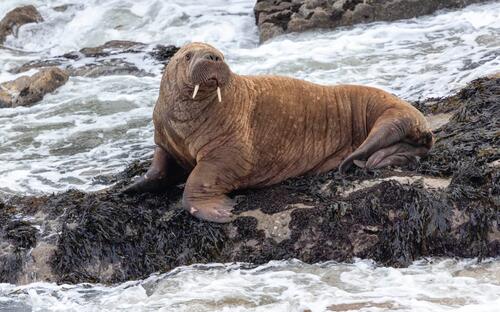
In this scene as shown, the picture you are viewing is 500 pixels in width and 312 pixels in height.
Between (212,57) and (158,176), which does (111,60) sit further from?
(212,57)

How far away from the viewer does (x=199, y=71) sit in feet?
20.0

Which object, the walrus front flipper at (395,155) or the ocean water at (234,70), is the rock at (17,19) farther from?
the walrus front flipper at (395,155)

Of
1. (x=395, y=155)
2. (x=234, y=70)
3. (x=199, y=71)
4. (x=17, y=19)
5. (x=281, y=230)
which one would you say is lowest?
(x=234, y=70)

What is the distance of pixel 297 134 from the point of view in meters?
7.04

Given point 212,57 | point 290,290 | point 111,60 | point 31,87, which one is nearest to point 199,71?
point 212,57

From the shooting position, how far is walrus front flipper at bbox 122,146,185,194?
672 centimetres

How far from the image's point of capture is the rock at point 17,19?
20.2m

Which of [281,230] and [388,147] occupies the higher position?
[388,147]

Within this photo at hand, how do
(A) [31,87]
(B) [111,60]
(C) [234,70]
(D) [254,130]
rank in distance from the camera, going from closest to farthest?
(D) [254,130] < (A) [31,87] < (C) [234,70] < (B) [111,60]

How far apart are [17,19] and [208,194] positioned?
632 inches

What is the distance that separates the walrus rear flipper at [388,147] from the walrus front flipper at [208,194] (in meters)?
1.09

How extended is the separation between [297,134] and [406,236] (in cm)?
147

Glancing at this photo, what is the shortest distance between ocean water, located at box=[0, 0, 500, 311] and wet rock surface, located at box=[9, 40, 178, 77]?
10.9 inches

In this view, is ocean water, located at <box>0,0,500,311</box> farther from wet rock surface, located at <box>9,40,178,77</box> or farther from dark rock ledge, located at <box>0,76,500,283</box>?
wet rock surface, located at <box>9,40,178,77</box>
